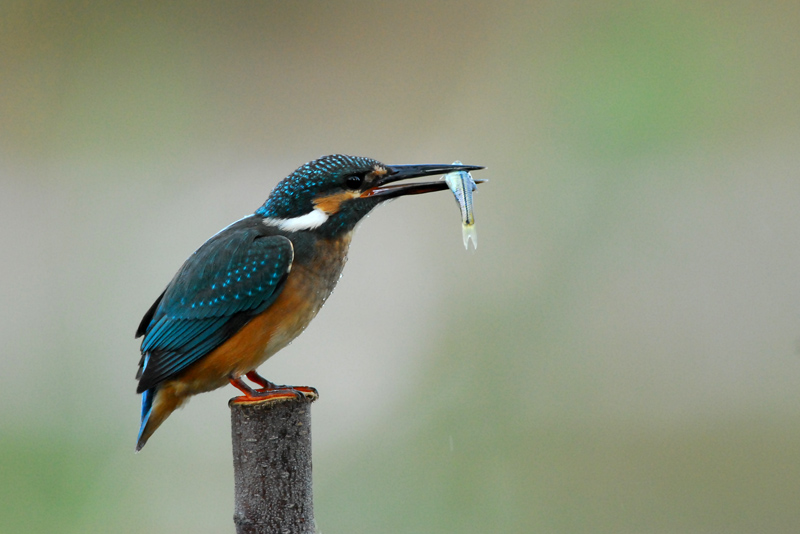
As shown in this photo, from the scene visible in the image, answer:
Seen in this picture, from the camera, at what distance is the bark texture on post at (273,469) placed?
4.68 feet

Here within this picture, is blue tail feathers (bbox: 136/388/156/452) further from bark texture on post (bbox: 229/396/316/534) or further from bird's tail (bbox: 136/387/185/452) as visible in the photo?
bark texture on post (bbox: 229/396/316/534)

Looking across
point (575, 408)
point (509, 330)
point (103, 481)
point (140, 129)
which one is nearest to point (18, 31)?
point (140, 129)

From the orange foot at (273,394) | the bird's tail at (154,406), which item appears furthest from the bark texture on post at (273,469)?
the bird's tail at (154,406)

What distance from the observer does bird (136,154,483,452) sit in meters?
1.70

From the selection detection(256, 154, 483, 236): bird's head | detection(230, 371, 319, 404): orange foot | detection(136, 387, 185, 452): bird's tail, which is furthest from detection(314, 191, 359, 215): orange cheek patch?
detection(136, 387, 185, 452): bird's tail

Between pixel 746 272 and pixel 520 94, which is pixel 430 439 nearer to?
pixel 746 272

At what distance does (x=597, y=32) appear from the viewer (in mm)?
5457

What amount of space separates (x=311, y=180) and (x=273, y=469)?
59 cm

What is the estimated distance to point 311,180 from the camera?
69.1 inches

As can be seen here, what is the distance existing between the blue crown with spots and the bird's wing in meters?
0.08

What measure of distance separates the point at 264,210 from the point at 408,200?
3068 mm

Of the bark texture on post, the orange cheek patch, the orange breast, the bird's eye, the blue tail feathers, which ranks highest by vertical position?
the bird's eye

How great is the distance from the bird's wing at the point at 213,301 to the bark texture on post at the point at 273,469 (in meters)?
0.25

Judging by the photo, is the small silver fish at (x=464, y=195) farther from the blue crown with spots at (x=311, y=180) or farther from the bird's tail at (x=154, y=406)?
the bird's tail at (x=154, y=406)
